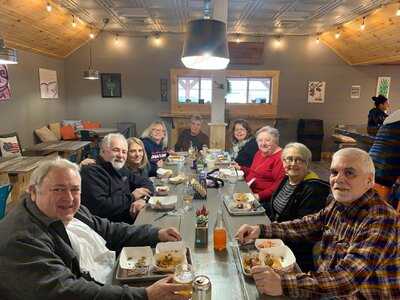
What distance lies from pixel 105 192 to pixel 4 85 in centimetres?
415

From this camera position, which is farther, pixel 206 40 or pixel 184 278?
pixel 206 40

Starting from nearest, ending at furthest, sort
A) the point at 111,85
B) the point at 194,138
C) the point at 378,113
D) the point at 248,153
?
1. the point at 248,153
2. the point at 194,138
3. the point at 378,113
4. the point at 111,85

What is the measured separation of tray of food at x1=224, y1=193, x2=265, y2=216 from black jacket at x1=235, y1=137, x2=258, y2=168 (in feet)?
5.41

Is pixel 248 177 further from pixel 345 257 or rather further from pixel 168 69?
pixel 168 69

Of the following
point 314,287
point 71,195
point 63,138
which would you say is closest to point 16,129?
point 63,138

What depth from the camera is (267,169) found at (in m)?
3.11

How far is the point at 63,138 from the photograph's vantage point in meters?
7.10

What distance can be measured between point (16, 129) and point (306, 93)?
6.58 m

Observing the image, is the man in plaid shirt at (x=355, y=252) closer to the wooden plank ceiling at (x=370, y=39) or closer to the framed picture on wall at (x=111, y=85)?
the wooden plank ceiling at (x=370, y=39)

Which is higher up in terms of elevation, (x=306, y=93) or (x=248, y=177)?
(x=306, y=93)

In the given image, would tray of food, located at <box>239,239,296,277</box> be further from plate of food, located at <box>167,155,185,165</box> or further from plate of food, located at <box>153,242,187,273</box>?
plate of food, located at <box>167,155,185,165</box>

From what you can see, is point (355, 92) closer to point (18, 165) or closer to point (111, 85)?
point (111, 85)

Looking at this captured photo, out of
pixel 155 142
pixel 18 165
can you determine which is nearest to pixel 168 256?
pixel 155 142

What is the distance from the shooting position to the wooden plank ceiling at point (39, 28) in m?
4.64
